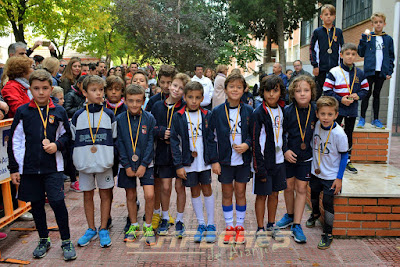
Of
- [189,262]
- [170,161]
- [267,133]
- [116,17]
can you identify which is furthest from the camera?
[116,17]

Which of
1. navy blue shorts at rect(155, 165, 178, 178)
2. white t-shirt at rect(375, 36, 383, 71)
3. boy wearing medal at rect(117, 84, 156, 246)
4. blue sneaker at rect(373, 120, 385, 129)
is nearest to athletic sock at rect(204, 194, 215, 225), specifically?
navy blue shorts at rect(155, 165, 178, 178)

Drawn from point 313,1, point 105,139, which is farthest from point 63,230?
point 313,1

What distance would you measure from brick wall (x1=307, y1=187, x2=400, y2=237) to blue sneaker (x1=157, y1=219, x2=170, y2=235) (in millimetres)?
2007

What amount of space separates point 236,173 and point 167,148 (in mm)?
890

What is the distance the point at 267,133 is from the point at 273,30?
873 inches

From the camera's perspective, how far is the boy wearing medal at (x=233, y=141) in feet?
13.5

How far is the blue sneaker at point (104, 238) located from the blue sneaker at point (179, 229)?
79 cm

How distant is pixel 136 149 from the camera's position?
422cm

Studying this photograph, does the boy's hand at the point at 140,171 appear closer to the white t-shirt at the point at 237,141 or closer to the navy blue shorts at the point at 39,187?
the navy blue shorts at the point at 39,187

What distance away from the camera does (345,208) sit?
4285 millimetres

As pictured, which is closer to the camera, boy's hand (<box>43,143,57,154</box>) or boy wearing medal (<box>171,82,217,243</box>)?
boy's hand (<box>43,143,57,154</box>)

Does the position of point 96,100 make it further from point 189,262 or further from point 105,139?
point 189,262

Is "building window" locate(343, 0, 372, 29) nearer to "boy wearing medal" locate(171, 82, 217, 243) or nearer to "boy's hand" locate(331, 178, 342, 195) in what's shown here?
"boy's hand" locate(331, 178, 342, 195)

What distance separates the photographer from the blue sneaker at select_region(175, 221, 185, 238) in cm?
438
